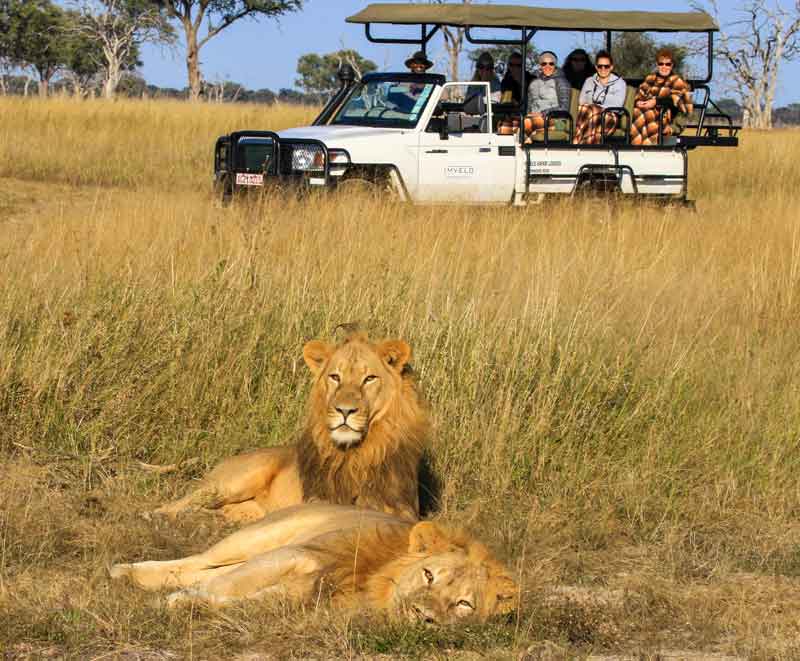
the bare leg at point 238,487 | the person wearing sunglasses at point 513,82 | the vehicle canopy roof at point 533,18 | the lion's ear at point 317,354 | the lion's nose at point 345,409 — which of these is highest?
the vehicle canopy roof at point 533,18

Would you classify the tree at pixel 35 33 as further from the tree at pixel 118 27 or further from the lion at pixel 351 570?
the lion at pixel 351 570

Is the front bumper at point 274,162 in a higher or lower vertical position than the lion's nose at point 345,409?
higher

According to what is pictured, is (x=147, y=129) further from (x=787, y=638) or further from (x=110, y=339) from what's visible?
(x=787, y=638)

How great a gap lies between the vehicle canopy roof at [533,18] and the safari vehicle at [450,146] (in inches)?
0.5

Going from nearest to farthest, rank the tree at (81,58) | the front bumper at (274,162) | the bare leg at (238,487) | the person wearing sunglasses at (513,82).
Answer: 1. the bare leg at (238,487)
2. the front bumper at (274,162)
3. the person wearing sunglasses at (513,82)
4. the tree at (81,58)

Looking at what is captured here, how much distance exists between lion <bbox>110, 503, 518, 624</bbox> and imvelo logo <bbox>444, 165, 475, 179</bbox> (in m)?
7.16

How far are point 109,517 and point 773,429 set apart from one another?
2.72m

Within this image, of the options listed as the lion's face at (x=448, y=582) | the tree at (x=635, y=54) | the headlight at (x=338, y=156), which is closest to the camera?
the lion's face at (x=448, y=582)

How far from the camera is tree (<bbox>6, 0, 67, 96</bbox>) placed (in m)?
40.7

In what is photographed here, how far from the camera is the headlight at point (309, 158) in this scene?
10.4 m

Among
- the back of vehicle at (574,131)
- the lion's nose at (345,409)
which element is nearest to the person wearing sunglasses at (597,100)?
the back of vehicle at (574,131)

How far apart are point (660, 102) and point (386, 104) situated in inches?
95.1

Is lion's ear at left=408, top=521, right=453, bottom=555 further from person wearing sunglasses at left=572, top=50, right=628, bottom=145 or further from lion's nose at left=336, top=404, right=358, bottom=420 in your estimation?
person wearing sunglasses at left=572, top=50, right=628, bottom=145

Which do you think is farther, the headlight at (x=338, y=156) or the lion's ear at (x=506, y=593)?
the headlight at (x=338, y=156)
